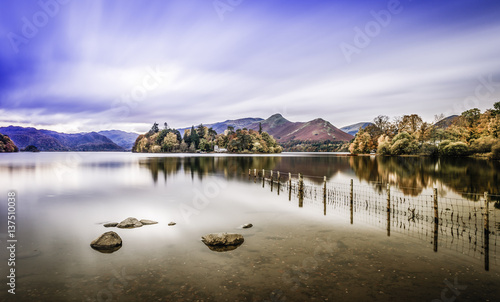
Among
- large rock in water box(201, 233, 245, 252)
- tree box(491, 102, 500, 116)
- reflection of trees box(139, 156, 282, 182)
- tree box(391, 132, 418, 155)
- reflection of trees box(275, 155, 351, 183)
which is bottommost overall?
reflection of trees box(275, 155, 351, 183)

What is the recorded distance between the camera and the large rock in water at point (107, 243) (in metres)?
14.5

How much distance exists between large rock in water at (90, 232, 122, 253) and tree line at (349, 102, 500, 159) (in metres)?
103

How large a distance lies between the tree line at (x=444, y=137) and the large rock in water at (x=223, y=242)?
9823 centimetres

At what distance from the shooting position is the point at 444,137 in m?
113

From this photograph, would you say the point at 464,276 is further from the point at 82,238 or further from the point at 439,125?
the point at 439,125

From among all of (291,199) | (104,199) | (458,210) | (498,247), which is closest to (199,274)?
(498,247)

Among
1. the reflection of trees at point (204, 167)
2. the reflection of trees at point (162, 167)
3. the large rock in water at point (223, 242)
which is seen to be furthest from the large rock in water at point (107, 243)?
the reflection of trees at point (204, 167)

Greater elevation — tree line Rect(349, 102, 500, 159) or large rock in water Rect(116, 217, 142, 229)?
tree line Rect(349, 102, 500, 159)

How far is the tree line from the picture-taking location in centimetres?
9044

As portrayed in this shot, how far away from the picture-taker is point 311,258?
1295 centimetres

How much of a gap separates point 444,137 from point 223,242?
128524 mm

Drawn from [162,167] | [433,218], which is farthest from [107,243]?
[162,167]

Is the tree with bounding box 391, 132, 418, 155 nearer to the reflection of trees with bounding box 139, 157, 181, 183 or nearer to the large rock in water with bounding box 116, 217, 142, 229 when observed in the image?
the reflection of trees with bounding box 139, 157, 181, 183

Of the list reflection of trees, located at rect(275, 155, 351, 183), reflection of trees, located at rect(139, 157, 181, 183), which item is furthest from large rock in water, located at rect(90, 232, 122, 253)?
reflection of trees, located at rect(275, 155, 351, 183)
